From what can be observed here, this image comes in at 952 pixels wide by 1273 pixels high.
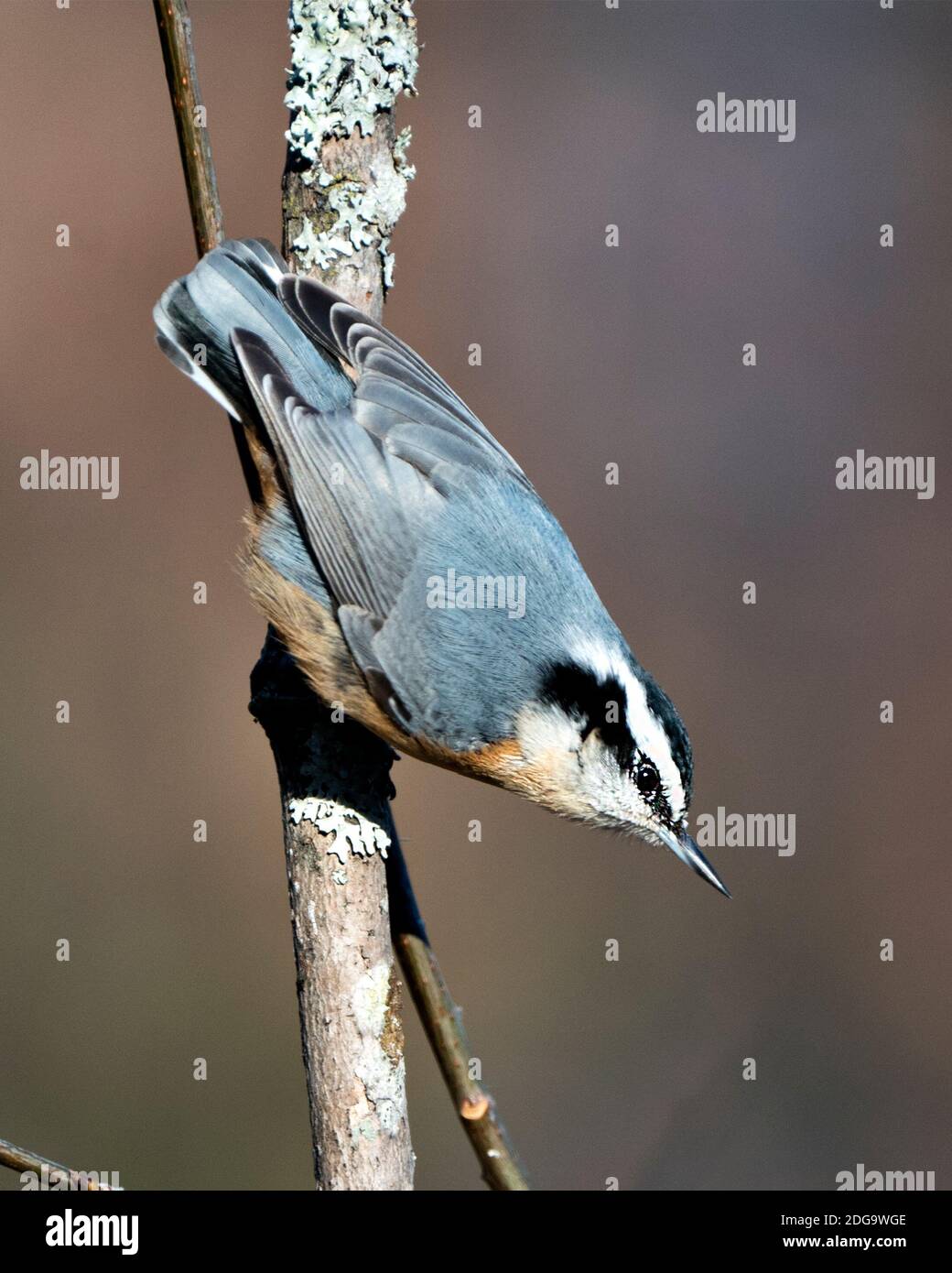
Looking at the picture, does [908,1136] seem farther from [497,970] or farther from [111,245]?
[111,245]

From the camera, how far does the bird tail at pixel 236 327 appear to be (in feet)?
8.65

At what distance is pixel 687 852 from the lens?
8.48 feet

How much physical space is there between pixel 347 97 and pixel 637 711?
4.08 ft

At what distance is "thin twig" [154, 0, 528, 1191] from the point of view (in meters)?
2.02

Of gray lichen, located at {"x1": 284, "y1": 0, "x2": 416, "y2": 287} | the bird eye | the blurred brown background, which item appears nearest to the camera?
gray lichen, located at {"x1": 284, "y1": 0, "x2": 416, "y2": 287}

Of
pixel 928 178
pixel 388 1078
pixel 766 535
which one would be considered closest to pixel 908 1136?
pixel 766 535

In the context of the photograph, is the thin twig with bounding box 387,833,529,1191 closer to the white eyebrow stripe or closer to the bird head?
the bird head

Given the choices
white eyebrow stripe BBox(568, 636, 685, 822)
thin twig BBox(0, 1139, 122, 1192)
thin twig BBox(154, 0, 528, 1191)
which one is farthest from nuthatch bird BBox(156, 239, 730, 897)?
thin twig BBox(0, 1139, 122, 1192)

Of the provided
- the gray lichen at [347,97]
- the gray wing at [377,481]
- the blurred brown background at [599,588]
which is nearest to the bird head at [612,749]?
the gray wing at [377,481]

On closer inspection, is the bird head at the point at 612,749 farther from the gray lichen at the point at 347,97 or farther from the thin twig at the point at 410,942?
the gray lichen at the point at 347,97

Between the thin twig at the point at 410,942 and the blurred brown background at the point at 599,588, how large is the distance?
80.0 inches

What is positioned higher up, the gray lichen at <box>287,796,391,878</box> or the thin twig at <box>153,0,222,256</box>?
the thin twig at <box>153,0,222,256</box>

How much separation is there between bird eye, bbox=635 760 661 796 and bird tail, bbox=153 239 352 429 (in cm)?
98

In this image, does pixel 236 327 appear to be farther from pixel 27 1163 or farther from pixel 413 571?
pixel 27 1163
